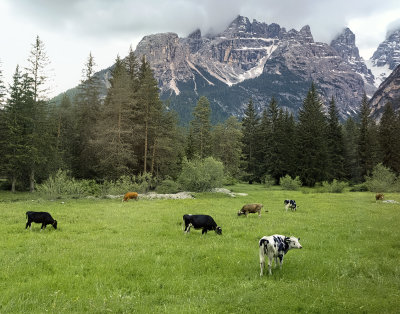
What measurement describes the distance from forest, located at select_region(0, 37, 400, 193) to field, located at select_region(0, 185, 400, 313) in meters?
25.3

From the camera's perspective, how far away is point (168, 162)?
175 feet

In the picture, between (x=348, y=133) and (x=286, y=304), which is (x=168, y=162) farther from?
(x=348, y=133)

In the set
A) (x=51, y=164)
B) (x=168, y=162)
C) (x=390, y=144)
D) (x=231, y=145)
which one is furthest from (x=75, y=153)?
(x=390, y=144)

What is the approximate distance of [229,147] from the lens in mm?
75312

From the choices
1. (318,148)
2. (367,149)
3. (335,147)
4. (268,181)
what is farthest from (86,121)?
(367,149)

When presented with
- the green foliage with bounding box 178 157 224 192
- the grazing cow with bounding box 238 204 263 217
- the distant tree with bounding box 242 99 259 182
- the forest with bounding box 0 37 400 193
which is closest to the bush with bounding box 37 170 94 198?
the forest with bounding box 0 37 400 193

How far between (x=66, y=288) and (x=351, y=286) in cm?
880

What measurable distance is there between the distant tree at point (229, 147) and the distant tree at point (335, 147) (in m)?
24.1

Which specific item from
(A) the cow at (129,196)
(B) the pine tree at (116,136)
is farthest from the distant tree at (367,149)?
(A) the cow at (129,196)

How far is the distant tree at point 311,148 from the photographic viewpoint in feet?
220

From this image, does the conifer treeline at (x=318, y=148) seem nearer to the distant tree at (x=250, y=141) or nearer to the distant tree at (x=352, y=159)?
the distant tree at (x=352, y=159)

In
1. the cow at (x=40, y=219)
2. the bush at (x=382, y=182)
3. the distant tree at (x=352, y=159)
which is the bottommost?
the cow at (x=40, y=219)

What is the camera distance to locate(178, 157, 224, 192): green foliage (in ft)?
129

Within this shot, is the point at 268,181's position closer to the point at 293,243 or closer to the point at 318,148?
the point at 318,148
